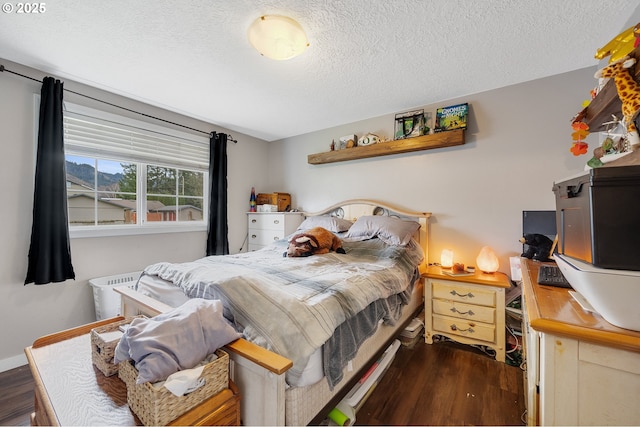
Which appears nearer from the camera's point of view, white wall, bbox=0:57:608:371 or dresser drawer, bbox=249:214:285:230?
white wall, bbox=0:57:608:371

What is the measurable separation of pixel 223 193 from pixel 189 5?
2107 mm

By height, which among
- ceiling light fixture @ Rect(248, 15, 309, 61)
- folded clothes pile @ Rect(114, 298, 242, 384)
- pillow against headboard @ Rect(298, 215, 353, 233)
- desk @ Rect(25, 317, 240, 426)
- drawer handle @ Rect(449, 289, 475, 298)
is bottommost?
drawer handle @ Rect(449, 289, 475, 298)

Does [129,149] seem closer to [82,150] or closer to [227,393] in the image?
[82,150]

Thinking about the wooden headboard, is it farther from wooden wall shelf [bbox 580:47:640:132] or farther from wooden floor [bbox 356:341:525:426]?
wooden wall shelf [bbox 580:47:640:132]

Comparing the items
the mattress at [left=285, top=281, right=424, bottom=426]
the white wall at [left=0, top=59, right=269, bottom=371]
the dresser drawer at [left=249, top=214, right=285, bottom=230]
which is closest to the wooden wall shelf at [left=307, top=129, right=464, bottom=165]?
the dresser drawer at [left=249, top=214, right=285, bottom=230]

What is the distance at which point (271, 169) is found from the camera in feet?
13.1

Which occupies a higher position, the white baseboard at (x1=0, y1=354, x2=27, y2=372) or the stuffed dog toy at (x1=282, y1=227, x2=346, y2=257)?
the stuffed dog toy at (x1=282, y1=227, x2=346, y2=257)

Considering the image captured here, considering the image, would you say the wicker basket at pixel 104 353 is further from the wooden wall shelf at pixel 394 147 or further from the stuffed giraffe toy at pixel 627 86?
the wooden wall shelf at pixel 394 147

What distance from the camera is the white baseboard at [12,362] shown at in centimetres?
185

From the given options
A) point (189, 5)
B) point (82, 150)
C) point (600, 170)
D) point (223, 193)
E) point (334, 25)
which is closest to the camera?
point (600, 170)

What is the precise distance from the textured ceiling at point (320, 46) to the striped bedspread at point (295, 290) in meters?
1.49

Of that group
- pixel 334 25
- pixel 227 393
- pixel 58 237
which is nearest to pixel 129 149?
pixel 58 237

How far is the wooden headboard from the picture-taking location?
256cm

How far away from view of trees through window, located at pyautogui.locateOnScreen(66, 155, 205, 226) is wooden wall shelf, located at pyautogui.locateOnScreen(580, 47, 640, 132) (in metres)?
3.47
